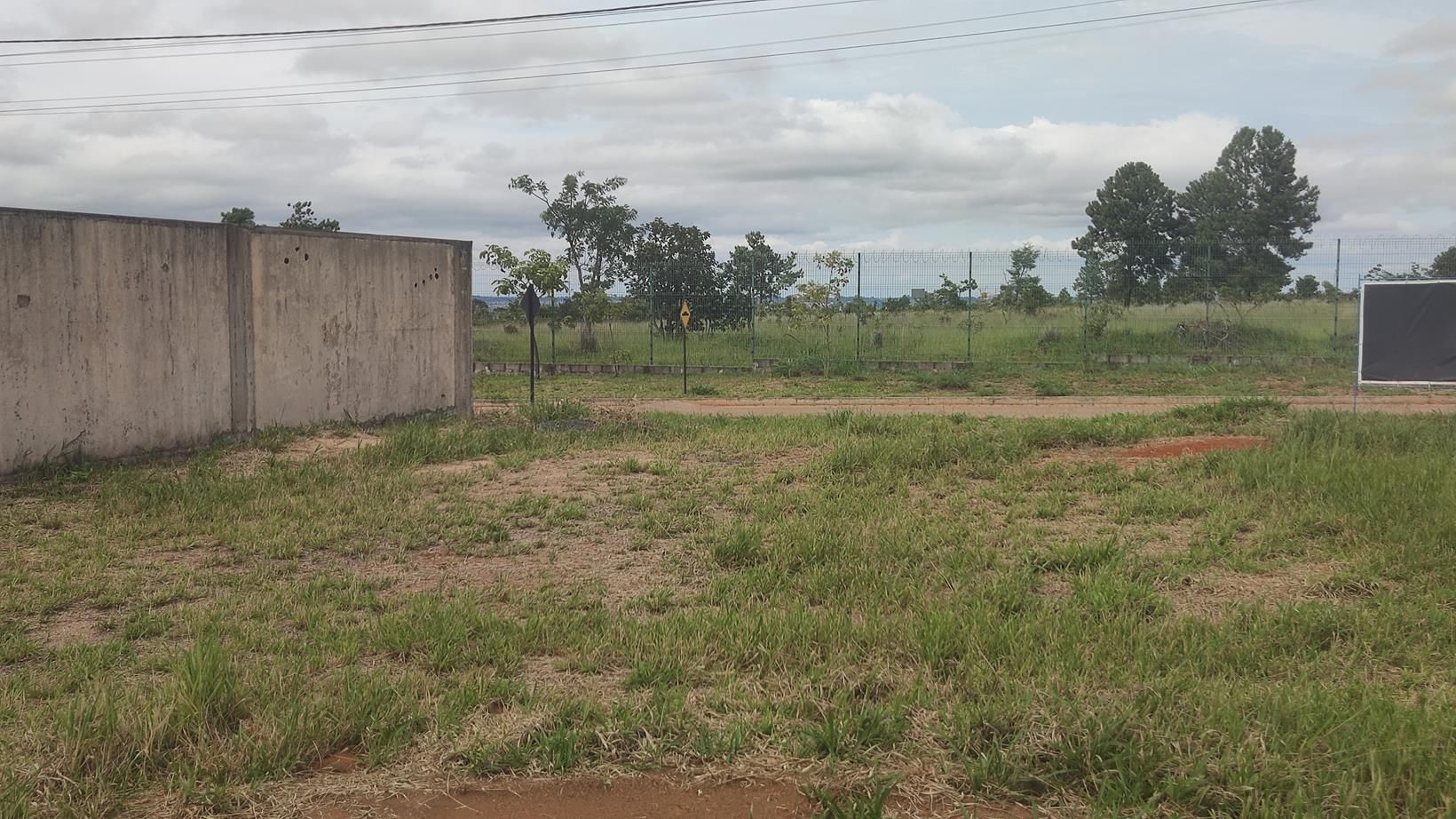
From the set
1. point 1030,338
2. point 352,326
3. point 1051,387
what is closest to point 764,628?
point 352,326

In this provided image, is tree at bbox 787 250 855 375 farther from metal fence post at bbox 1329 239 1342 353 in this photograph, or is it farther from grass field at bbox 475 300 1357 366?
metal fence post at bbox 1329 239 1342 353

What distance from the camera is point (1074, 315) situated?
904 inches

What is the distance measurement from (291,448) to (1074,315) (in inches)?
660

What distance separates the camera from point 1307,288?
22.0 metres

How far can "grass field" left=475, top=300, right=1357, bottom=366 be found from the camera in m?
22.3

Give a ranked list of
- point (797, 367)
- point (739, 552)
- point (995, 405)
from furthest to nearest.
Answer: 1. point (797, 367)
2. point (995, 405)
3. point (739, 552)

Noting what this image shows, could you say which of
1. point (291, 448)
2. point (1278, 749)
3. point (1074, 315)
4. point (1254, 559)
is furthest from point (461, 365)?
point (1074, 315)

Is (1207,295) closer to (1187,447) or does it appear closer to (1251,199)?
(1187,447)

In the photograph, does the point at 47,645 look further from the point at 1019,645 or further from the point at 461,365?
the point at 461,365

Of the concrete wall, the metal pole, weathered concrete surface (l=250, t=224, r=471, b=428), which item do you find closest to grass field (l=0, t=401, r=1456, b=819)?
the concrete wall

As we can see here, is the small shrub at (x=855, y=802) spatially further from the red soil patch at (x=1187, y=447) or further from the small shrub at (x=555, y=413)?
the small shrub at (x=555, y=413)

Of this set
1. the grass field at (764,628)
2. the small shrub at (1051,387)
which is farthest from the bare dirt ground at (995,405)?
the grass field at (764,628)

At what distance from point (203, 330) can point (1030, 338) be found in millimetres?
16947

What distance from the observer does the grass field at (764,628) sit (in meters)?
3.76
